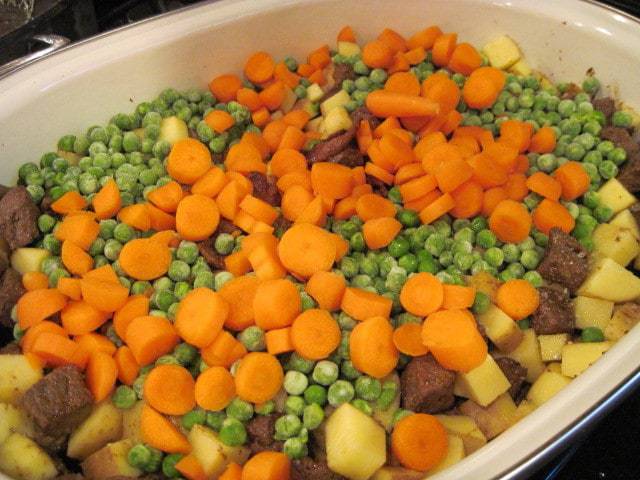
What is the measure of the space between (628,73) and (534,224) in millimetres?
753

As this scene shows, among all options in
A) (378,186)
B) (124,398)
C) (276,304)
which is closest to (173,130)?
(378,186)

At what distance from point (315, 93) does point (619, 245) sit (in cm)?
126

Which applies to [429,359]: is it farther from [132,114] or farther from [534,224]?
[132,114]

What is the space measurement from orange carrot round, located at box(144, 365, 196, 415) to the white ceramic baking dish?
98 cm

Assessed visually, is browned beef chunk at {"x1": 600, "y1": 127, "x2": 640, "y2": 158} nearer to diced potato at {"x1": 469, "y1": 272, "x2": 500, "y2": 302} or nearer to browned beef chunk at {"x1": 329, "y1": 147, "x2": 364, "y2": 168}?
diced potato at {"x1": 469, "y1": 272, "x2": 500, "y2": 302}

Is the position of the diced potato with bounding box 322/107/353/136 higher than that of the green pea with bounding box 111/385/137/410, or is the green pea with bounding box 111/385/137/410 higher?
the diced potato with bounding box 322/107/353/136

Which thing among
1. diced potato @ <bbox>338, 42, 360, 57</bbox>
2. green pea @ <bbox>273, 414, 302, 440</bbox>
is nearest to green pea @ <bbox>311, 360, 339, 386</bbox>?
green pea @ <bbox>273, 414, 302, 440</bbox>

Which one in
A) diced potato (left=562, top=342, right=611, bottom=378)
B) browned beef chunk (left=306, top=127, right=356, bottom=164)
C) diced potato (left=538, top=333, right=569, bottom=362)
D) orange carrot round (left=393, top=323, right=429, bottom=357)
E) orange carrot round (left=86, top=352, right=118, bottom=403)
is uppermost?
browned beef chunk (left=306, top=127, right=356, bottom=164)

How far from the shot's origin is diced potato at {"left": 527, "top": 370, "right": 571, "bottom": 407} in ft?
5.74

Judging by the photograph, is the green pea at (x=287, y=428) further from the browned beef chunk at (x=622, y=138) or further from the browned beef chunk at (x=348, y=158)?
the browned beef chunk at (x=622, y=138)

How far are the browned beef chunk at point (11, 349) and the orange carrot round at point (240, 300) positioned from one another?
60 cm

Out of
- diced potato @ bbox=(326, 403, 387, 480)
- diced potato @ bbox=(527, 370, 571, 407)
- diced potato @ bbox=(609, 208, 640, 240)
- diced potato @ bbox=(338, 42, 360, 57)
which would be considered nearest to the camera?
diced potato @ bbox=(326, 403, 387, 480)

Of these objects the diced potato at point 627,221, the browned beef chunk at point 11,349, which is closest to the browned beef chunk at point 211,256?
the browned beef chunk at point 11,349

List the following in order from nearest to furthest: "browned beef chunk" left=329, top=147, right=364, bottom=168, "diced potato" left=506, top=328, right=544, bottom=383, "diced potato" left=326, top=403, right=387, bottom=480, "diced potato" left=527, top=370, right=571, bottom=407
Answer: "diced potato" left=326, top=403, right=387, bottom=480
"diced potato" left=527, top=370, right=571, bottom=407
"diced potato" left=506, top=328, right=544, bottom=383
"browned beef chunk" left=329, top=147, right=364, bottom=168
